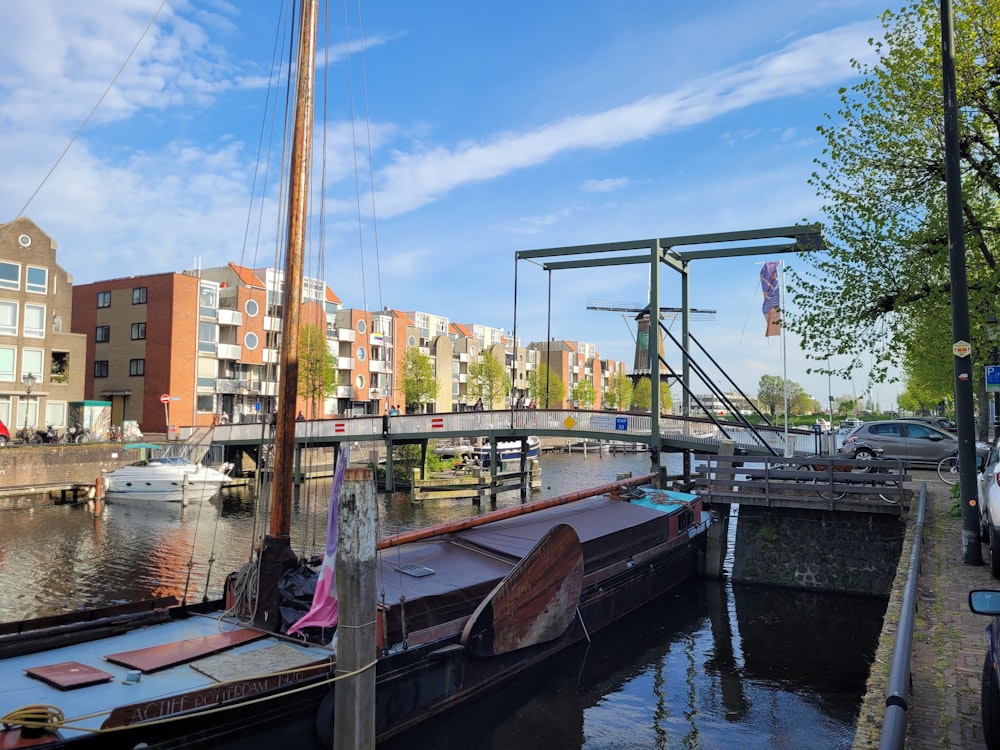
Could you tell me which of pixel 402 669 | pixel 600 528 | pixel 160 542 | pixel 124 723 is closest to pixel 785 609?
pixel 600 528

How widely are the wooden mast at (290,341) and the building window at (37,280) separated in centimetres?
3798

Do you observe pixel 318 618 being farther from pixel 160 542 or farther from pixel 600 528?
pixel 160 542

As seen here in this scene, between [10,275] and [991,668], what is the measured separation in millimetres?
47366

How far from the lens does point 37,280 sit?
40.8 metres

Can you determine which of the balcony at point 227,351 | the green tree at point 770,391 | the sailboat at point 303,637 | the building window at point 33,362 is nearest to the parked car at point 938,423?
the sailboat at point 303,637

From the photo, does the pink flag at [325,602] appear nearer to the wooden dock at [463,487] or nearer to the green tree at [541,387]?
the wooden dock at [463,487]

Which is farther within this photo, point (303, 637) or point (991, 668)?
point (303, 637)

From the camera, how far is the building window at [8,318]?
39.1 metres

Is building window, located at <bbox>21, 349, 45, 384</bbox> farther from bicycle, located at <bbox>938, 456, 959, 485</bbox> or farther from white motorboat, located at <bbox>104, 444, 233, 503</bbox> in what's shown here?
bicycle, located at <bbox>938, 456, 959, 485</bbox>

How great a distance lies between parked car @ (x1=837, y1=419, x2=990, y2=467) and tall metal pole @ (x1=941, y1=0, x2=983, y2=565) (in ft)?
51.1

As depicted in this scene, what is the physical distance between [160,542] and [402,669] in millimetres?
19904

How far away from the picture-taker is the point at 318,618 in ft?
27.8

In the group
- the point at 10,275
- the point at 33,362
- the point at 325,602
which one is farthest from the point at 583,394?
the point at 325,602

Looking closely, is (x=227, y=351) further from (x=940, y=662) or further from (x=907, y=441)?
(x=940, y=662)
